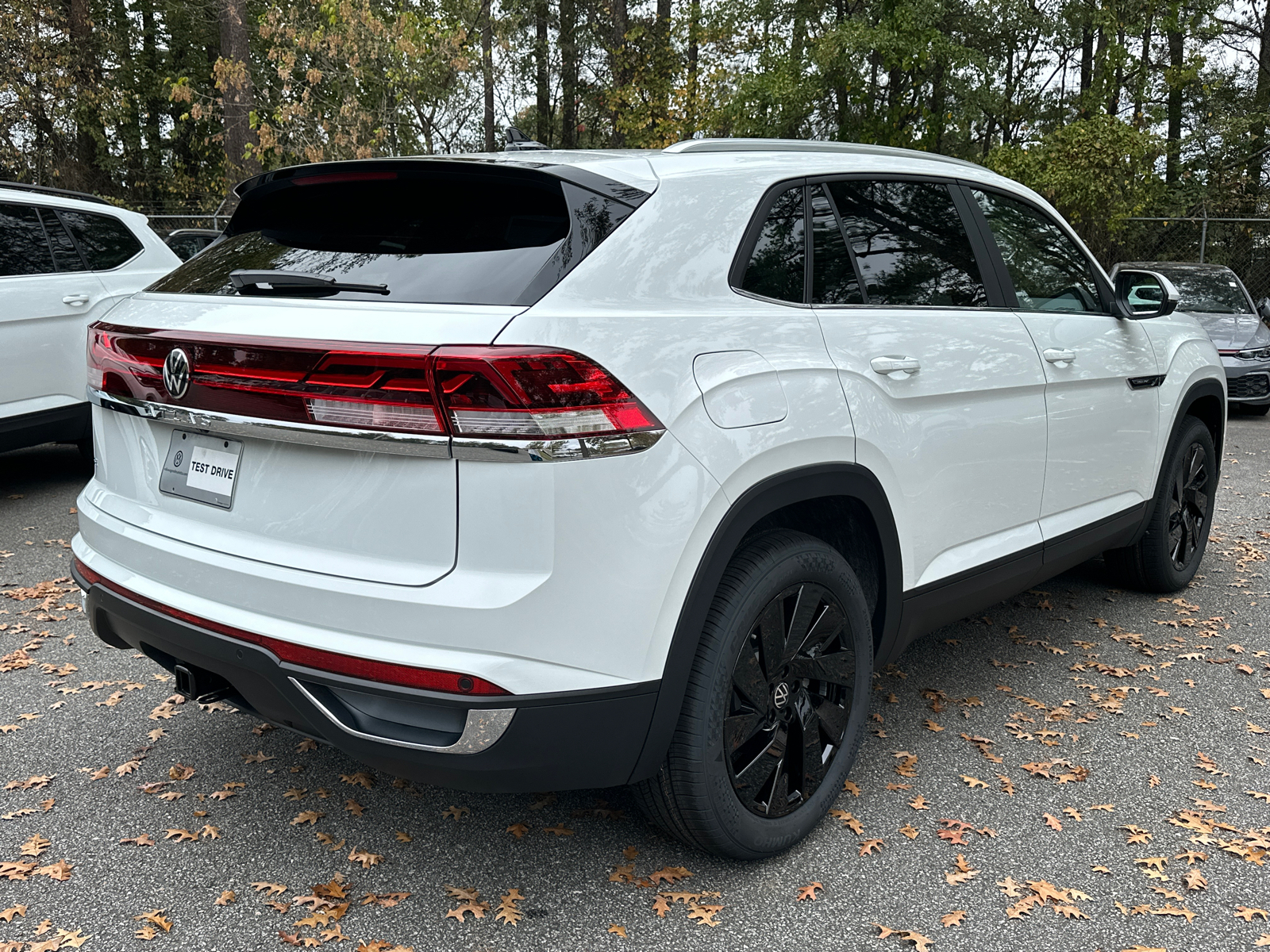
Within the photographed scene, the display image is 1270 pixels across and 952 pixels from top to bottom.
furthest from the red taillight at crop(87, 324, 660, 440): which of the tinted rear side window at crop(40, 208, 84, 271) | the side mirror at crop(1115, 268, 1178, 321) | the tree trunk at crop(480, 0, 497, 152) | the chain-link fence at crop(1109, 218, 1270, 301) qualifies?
the tree trunk at crop(480, 0, 497, 152)

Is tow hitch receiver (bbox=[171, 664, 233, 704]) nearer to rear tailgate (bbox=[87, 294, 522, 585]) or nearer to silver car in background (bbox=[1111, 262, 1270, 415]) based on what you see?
rear tailgate (bbox=[87, 294, 522, 585])

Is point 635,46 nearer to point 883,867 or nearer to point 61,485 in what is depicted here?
point 61,485

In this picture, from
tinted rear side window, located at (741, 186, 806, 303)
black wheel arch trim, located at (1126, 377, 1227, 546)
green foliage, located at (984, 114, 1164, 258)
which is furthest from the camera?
green foliage, located at (984, 114, 1164, 258)

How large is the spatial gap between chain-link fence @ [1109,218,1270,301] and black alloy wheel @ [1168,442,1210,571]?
45.6 feet

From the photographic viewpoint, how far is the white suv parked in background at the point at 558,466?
7.14 feet

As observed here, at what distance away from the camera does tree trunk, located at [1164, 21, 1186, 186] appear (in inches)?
825

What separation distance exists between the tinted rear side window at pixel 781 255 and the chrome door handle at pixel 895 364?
31 centimetres

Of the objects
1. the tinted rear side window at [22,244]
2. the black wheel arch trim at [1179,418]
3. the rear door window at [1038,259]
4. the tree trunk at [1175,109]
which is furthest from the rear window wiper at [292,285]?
the tree trunk at [1175,109]

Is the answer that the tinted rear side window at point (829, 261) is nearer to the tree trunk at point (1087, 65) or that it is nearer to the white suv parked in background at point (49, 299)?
the white suv parked in background at point (49, 299)

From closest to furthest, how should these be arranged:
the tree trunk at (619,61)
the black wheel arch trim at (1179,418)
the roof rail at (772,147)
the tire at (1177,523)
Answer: the roof rail at (772,147)
the black wheel arch trim at (1179,418)
the tire at (1177,523)
the tree trunk at (619,61)

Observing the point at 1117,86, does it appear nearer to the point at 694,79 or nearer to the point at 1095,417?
the point at 694,79

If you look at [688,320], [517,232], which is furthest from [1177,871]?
[517,232]

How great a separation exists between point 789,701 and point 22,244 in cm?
625

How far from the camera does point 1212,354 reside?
518 centimetres
